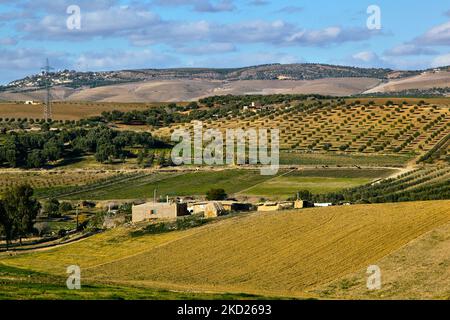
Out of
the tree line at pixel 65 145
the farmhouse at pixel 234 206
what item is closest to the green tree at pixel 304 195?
the farmhouse at pixel 234 206

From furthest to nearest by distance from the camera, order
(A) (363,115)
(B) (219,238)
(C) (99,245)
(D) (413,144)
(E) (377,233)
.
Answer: (A) (363,115) → (D) (413,144) → (C) (99,245) → (B) (219,238) → (E) (377,233)

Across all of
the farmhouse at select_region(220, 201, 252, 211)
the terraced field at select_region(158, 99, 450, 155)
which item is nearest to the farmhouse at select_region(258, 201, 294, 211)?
the farmhouse at select_region(220, 201, 252, 211)

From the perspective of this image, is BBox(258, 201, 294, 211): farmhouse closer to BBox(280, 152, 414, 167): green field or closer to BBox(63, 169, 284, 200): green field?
BBox(63, 169, 284, 200): green field

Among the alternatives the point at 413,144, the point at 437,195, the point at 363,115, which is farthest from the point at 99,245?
the point at 363,115

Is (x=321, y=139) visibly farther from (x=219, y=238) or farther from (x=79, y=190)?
(x=219, y=238)

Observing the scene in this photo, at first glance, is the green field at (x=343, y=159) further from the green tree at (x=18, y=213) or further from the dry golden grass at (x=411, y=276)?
the dry golden grass at (x=411, y=276)
